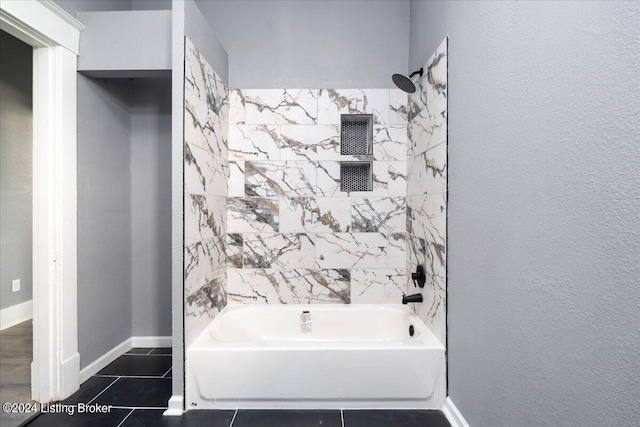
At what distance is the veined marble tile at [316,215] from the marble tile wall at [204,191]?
18.9 inches

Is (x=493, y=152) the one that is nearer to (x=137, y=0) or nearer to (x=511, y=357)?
(x=511, y=357)

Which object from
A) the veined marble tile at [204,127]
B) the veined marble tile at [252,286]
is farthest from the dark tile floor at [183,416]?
the veined marble tile at [204,127]

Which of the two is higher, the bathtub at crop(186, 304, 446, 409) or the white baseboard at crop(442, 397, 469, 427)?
the bathtub at crop(186, 304, 446, 409)

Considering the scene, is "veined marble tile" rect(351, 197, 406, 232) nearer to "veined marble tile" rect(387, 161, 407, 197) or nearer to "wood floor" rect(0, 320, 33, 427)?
"veined marble tile" rect(387, 161, 407, 197)

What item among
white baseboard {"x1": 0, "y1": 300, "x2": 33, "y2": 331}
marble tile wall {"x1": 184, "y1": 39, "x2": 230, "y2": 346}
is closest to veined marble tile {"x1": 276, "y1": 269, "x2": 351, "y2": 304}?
marble tile wall {"x1": 184, "y1": 39, "x2": 230, "y2": 346}

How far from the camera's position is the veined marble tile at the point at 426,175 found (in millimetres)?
1917

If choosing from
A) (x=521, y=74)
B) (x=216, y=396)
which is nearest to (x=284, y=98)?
(x=521, y=74)

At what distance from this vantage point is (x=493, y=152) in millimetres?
1380

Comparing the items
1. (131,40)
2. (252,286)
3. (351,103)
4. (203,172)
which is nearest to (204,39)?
(131,40)

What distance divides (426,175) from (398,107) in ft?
2.46

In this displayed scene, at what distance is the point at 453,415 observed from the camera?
175 cm

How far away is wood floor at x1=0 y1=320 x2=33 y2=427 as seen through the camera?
1.77 meters

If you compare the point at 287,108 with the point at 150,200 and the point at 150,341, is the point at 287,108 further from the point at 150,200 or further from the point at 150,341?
the point at 150,341

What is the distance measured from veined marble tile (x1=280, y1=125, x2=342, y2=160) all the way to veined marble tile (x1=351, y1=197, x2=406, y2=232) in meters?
0.45
